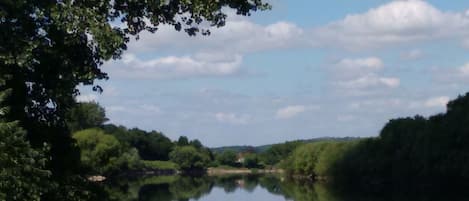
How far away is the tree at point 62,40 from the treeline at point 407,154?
55.9 meters

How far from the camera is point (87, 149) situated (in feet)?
333

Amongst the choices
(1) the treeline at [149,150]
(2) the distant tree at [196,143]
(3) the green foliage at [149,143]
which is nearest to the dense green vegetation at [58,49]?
(1) the treeline at [149,150]

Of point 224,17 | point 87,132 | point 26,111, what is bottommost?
point 26,111

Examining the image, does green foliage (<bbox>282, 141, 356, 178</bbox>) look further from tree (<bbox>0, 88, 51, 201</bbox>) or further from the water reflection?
tree (<bbox>0, 88, 51, 201</bbox>)

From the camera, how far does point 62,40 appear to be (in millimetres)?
13984

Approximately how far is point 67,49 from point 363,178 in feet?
293

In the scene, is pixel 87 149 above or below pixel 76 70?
above

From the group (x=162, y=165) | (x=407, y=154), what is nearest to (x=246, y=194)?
Result: (x=407, y=154)

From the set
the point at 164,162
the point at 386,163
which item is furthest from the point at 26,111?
the point at 164,162

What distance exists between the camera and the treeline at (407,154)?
6938cm

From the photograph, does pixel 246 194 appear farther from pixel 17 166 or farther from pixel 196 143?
pixel 196 143

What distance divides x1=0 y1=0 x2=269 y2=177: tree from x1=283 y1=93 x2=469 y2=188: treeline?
183 feet

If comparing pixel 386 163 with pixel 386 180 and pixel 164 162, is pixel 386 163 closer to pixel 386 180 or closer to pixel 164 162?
pixel 386 180

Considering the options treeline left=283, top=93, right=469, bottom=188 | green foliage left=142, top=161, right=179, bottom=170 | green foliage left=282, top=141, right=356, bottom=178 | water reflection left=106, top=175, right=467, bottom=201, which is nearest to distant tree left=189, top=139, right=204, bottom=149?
green foliage left=142, top=161, right=179, bottom=170
